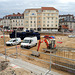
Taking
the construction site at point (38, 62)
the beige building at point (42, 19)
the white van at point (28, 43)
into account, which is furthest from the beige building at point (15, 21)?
the construction site at point (38, 62)

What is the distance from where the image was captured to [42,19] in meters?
59.5

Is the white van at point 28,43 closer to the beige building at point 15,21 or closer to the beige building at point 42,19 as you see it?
the beige building at point 42,19

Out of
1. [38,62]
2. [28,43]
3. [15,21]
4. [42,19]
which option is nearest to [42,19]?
[42,19]

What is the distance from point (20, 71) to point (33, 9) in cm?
5844

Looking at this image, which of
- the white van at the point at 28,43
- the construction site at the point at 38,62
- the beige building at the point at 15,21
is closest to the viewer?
the construction site at the point at 38,62

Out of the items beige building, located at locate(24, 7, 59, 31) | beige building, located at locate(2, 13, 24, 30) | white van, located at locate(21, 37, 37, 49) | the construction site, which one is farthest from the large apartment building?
the construction site

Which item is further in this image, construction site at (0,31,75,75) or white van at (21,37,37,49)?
white van at (21,37,37,49)

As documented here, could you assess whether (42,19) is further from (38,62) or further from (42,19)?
(38,62)

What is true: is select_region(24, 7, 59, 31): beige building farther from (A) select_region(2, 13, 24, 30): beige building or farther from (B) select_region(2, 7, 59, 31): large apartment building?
(A) select_region(2, 13, 24, 30): beige building

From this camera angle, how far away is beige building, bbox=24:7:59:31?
58778 mm

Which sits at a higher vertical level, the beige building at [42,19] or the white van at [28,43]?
the beige building at [42,19]

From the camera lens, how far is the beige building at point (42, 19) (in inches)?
2314

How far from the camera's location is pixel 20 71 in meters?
5.93

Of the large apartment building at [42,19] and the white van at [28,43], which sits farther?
the large apartment building at [42,19]
